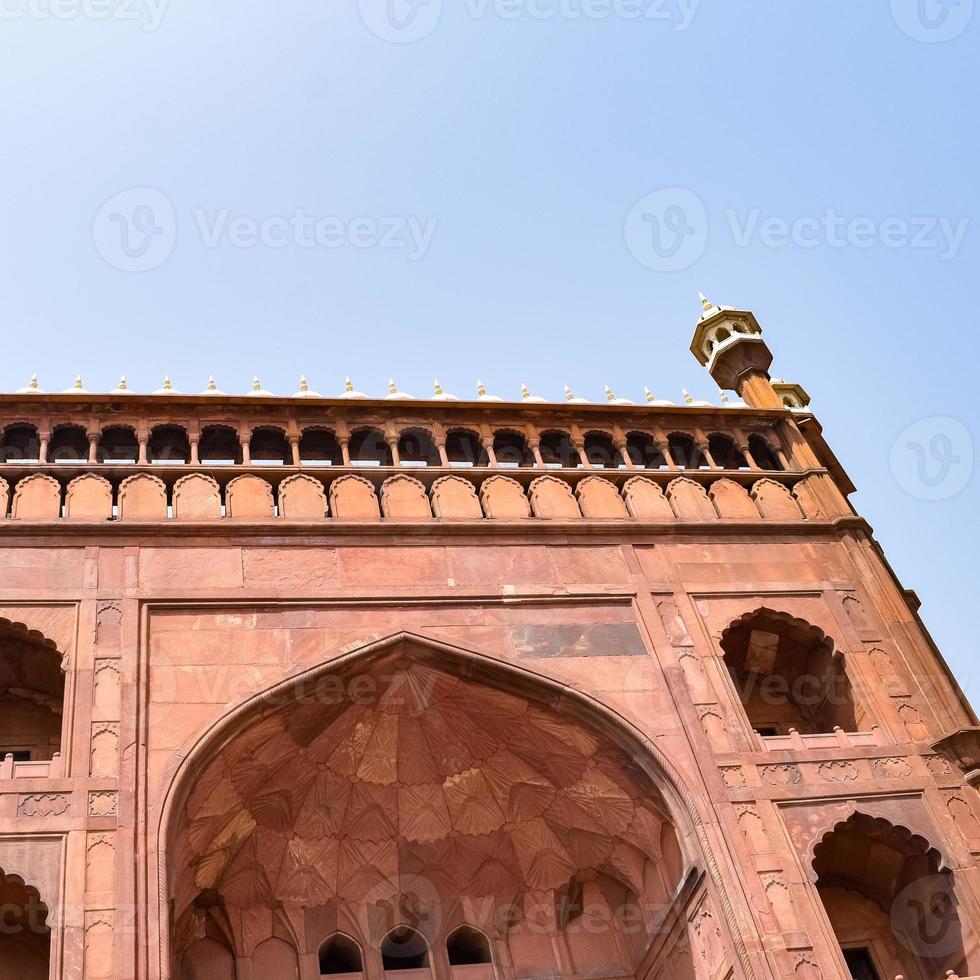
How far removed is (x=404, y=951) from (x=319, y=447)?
518 cm

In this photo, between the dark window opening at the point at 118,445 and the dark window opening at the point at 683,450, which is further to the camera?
the dark window opening at the point at 683,450

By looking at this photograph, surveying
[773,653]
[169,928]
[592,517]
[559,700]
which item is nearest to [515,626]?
[559,700]

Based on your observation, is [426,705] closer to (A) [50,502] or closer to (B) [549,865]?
A: (B) [549,865]

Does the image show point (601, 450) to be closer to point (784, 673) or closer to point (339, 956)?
point (784, 673)

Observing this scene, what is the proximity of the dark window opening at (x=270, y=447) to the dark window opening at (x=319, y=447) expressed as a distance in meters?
0.18

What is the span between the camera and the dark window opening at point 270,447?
13.0 metres

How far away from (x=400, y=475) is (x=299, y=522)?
1.37 m

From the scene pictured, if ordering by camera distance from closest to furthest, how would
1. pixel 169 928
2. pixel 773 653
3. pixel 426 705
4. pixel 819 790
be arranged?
pixel 169 928 < pixel 819 790 < pixel 426 705 < pixel 773 653

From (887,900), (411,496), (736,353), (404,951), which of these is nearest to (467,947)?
(404,951)

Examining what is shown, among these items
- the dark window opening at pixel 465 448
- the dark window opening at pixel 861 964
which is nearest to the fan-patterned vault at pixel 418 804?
the dark window opening at pixel 861 964

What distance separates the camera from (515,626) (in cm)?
1162

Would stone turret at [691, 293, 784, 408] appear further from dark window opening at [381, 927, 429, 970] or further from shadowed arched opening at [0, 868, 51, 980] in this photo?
shadowed arched opening at [0, 868, 51, 980]

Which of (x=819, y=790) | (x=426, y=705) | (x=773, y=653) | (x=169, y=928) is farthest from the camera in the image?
(x=773, y=653)

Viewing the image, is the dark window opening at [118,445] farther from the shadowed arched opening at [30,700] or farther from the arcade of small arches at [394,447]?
the shadowed arched opening at [30,700]
